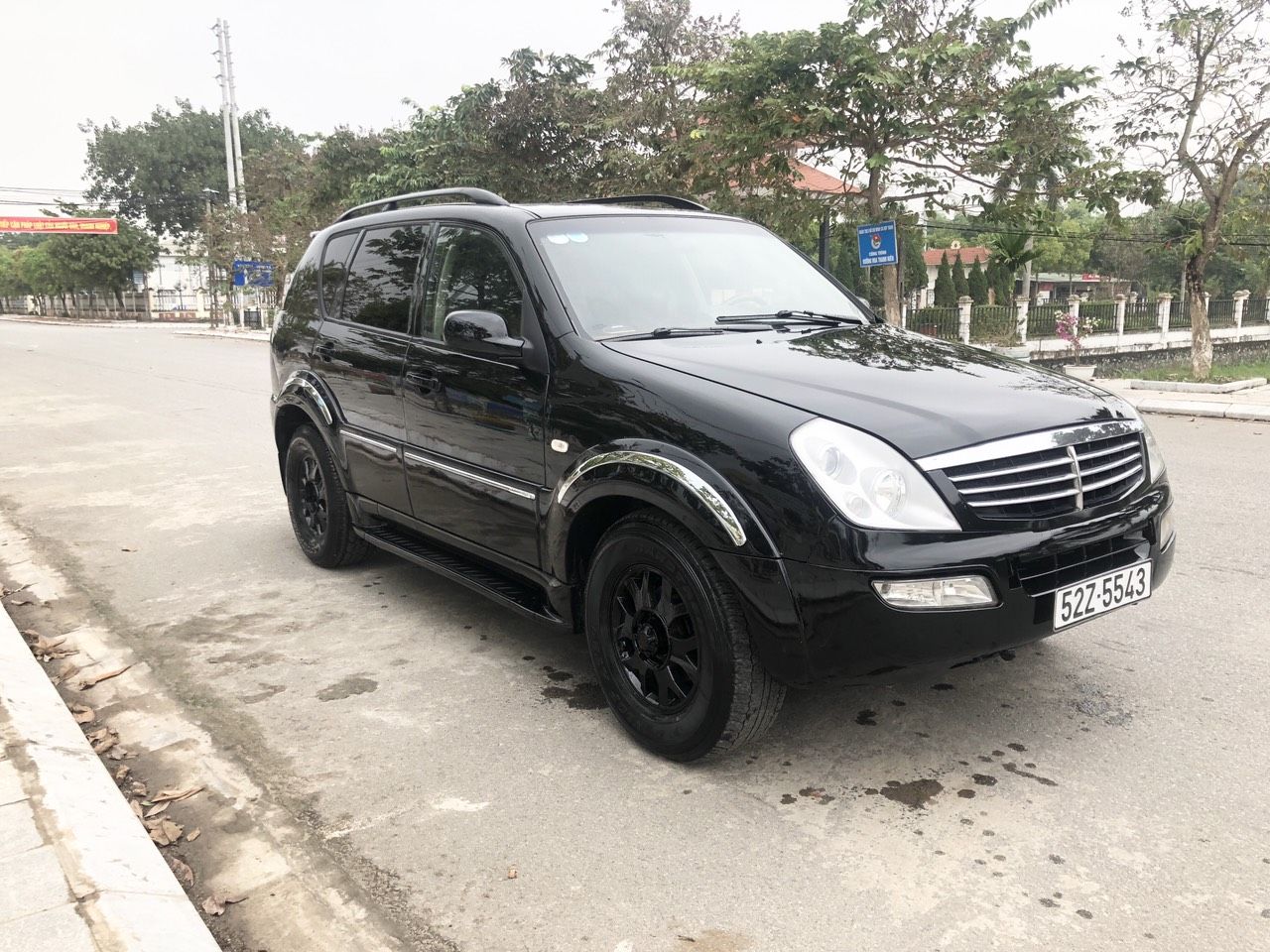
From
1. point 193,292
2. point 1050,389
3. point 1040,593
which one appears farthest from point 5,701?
point 193,292

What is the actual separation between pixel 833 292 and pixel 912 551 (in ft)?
6.76

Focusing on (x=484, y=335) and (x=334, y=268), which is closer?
(x=484, y=335)

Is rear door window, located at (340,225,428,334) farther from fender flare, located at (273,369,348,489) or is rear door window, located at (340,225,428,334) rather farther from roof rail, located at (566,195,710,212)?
roof rail, located at (566,195,710,212)

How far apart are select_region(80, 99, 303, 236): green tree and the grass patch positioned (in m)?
58.4

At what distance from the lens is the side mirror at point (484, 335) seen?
12.0 feet

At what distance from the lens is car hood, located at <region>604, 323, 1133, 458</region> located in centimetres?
293

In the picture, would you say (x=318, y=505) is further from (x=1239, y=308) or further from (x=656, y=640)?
(x=1239, y=308)

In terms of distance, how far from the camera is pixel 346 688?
158 inches

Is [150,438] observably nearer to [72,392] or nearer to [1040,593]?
[72,392]

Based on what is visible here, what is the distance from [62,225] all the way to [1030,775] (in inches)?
2930

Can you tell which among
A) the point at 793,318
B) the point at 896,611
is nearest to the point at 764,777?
the point at 896,611

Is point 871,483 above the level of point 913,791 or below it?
above

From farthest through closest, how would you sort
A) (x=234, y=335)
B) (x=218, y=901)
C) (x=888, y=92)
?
(x=234, y=335) < (x=888, y=92) < (x=218, y=901)

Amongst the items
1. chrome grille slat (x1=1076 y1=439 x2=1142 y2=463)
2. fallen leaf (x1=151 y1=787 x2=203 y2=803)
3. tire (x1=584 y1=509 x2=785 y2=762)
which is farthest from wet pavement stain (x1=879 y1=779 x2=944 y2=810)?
fallen leaf (x1=151 y1=787 x2=203 y2=803)
